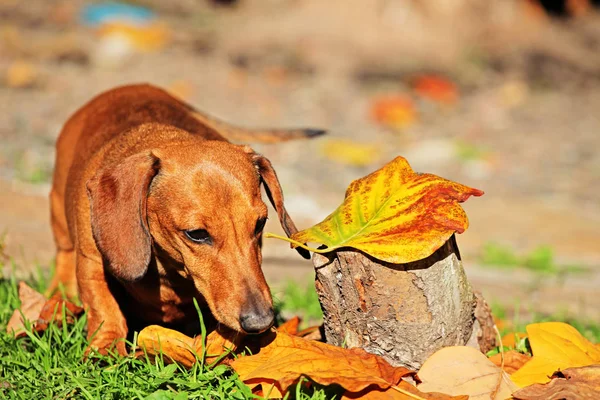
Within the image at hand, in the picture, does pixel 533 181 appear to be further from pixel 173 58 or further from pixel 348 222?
pixel 348 222

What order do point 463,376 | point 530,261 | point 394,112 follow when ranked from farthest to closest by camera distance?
1. point 394,112
2. point 530,261
3. point 463,376

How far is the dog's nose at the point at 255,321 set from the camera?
281cm

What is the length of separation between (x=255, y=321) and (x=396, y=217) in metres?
0.63

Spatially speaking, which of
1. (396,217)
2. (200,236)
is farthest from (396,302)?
(200,236)

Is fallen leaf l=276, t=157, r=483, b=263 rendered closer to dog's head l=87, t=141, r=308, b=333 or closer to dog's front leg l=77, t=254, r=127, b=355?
dog's head l=87, t=141, r=308, b=333

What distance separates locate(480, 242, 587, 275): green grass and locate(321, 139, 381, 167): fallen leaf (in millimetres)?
2447

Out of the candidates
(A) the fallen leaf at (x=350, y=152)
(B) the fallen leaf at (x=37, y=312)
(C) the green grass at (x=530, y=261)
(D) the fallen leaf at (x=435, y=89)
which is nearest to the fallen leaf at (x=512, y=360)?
(B) the fallen leaf at (x=37, y=312)

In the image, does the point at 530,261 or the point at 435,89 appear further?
the point at 435,89

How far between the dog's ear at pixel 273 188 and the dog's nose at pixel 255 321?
22.2 inches

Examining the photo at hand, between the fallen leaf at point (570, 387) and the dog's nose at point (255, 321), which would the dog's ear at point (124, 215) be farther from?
the fallen leaf at point (570, 387)

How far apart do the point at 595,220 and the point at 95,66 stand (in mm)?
6021

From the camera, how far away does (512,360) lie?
316 centimetres

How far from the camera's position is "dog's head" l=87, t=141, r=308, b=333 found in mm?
2949

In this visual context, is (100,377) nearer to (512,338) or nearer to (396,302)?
(396,302)
